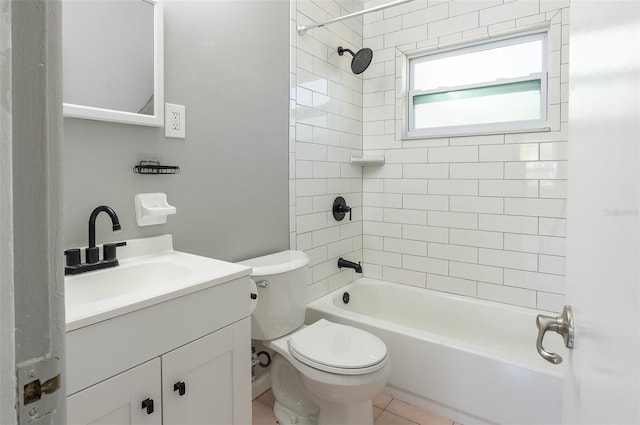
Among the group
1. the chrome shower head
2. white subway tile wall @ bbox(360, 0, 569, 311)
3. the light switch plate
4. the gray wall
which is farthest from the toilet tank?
the chrome shower head

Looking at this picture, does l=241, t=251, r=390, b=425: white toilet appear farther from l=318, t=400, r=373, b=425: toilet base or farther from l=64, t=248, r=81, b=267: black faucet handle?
l=64, t=248, r=81, b=267: black faucet handle

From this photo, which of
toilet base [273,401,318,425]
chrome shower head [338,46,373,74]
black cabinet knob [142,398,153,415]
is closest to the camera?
black cabinet knob [142,398,153,415]

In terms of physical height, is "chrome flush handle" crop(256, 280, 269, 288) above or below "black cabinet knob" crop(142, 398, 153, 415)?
above

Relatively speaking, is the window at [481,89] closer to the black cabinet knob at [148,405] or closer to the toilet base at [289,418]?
the toilet base at [289,418]

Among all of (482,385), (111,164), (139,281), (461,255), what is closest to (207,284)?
(139,281)

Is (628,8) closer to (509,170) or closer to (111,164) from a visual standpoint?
(111,164)

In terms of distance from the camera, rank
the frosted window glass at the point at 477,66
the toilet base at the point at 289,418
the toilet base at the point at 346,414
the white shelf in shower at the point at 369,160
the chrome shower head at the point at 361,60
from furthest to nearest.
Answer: the white shelf in shower at the point at 369,160 < the chrome shower head at the point at 361,60 < the frosted window glass at the point at 477,66 < the toilet base at the point at 289,418 < the toilet base at the point at 346,414

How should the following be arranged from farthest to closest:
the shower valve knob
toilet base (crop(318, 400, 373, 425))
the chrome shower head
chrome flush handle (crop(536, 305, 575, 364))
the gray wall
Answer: the shower valve knob → the chrome shower head → toilet base (crop(318, 400, 373, 425)) → the gray wall → chrome flush handle (crop(536, 305, 575, 364))

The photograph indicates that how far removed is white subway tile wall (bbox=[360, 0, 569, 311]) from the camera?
83.9 inches

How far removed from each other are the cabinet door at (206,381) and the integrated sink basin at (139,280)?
0.19m

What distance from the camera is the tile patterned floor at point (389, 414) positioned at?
72.5 inches

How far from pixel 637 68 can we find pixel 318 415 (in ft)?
5.97

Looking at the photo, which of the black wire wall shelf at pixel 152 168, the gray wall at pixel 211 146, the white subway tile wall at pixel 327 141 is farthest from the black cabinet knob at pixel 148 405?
the white subway tile wall at pixel 327 141

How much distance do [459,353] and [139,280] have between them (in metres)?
1.50
